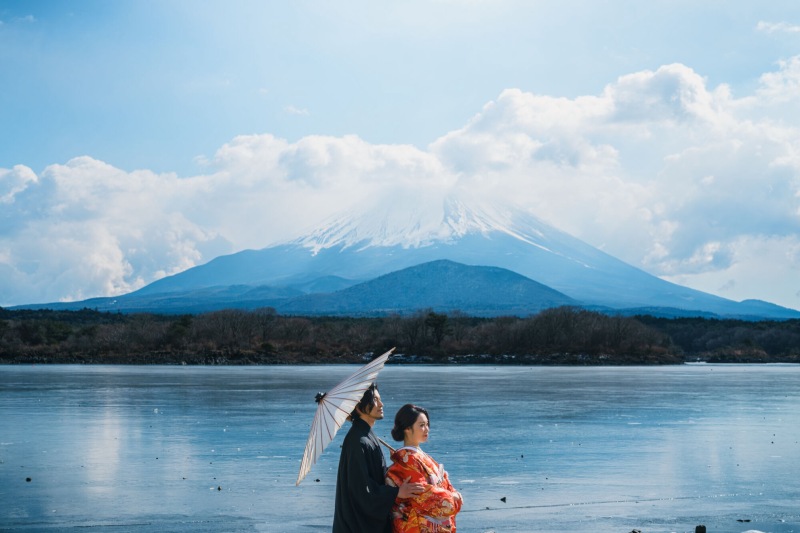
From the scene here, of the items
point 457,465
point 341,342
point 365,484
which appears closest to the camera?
point 365,484

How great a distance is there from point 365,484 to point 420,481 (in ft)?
1.20

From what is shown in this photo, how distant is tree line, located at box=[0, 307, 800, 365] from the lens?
8581 centimetres

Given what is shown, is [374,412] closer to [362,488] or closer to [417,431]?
[417,431]

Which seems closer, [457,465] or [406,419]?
[406,419]

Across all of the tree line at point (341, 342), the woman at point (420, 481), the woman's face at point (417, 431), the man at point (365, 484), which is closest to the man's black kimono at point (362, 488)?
the man at point (365, 484)

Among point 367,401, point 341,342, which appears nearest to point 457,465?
point 367,401

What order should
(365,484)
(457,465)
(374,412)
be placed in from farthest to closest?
1. (457,465)
2. (374,412)
3. (365,484)

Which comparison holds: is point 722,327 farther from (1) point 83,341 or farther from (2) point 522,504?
(2) point 522,504

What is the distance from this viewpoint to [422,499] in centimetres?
647

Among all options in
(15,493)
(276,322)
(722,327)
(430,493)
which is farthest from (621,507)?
(722,327)

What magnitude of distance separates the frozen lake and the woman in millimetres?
3956

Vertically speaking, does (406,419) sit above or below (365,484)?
above

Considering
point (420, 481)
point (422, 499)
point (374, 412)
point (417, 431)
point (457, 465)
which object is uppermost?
point (374, 412)

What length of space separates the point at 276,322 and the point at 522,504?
91.2m
